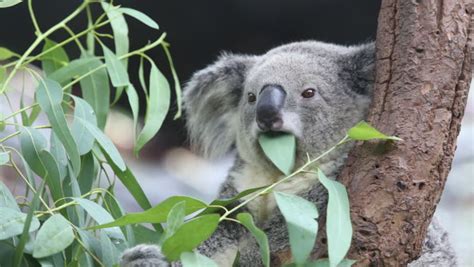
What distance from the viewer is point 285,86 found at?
2512 millimetres

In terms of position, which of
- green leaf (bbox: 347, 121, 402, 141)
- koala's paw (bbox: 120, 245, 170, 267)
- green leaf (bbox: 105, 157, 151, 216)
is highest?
green leaf (bbox: 347, 121, 402, 141)

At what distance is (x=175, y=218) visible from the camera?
1807mm

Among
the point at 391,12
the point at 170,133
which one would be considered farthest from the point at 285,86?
the point at 170,133

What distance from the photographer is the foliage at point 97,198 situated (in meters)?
1.81

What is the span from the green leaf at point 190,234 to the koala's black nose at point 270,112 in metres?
0.58

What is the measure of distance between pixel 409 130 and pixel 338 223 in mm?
354

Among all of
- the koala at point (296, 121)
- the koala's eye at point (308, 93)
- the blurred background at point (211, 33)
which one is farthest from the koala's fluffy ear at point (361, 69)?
the blurred background at point (211, 33)

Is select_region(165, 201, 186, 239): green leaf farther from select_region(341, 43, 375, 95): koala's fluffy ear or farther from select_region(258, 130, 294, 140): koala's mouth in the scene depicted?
select_region(341, 43, 375, 95): koala's fluffy ear

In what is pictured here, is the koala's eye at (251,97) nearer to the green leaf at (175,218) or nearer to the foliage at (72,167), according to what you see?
the foliage at (72,167)

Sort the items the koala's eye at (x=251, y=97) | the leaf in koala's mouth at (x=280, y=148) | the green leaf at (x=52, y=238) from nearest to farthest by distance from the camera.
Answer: the green leaf at (x=52, y=238) → the leaf in koala's mouth at (x=280, y=148) → the koala's eye at (x=251, y=97)

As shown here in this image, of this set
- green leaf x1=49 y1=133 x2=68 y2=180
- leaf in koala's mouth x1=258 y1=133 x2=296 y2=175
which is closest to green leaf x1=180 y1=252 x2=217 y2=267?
leaf in koala's mouth x1=258 y1=133 x2=296 y2=175

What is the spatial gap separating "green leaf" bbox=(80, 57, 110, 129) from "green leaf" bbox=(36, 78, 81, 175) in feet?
1.17

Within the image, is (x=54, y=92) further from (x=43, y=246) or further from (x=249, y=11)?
(x=249, y=11)

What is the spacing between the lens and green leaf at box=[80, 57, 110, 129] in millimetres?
2574
